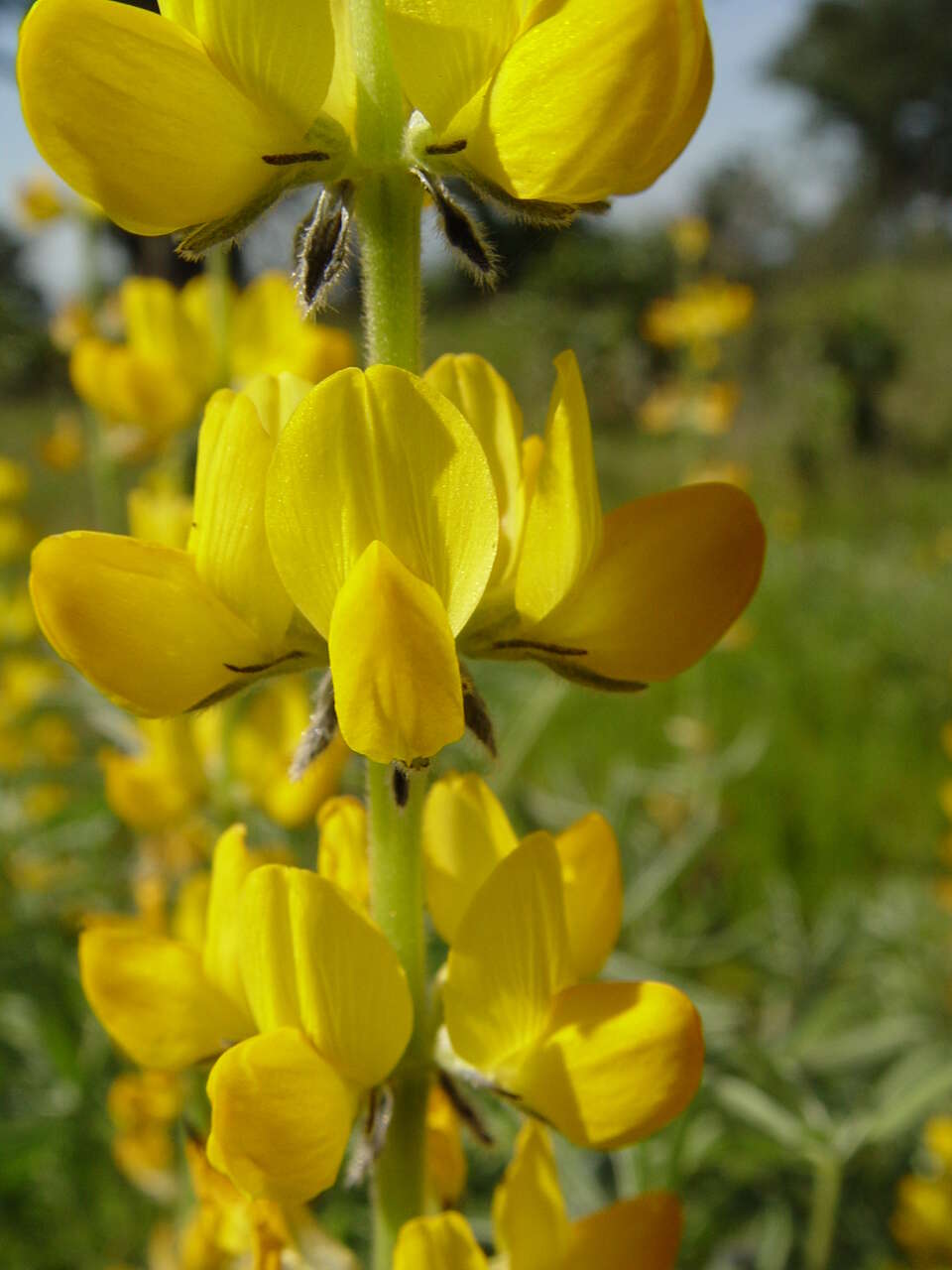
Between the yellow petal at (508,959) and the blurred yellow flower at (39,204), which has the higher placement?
the blurred yellow flower at (39,204)

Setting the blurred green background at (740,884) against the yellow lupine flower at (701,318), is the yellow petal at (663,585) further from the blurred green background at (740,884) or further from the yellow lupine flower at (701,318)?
the yellow lupine flower at (701,318)

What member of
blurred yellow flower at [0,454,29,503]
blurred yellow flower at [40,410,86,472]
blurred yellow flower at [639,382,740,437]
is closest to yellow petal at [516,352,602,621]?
blurred yellow flower at [40,410,86,472]

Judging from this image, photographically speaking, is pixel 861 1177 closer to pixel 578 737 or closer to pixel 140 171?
pixel 140 171

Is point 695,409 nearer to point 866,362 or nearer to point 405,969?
point 405,969

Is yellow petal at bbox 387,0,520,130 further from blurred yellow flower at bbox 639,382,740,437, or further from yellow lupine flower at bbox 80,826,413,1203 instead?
blurred yellow flower at bbox 639,382,740,437

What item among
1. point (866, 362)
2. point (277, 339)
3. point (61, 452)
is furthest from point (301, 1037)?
point (866, 362)

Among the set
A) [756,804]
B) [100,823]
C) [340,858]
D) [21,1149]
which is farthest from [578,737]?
[340,858]

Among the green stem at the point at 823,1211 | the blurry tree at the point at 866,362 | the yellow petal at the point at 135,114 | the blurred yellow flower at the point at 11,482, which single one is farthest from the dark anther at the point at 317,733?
the blurry tree at the point at 866,362
